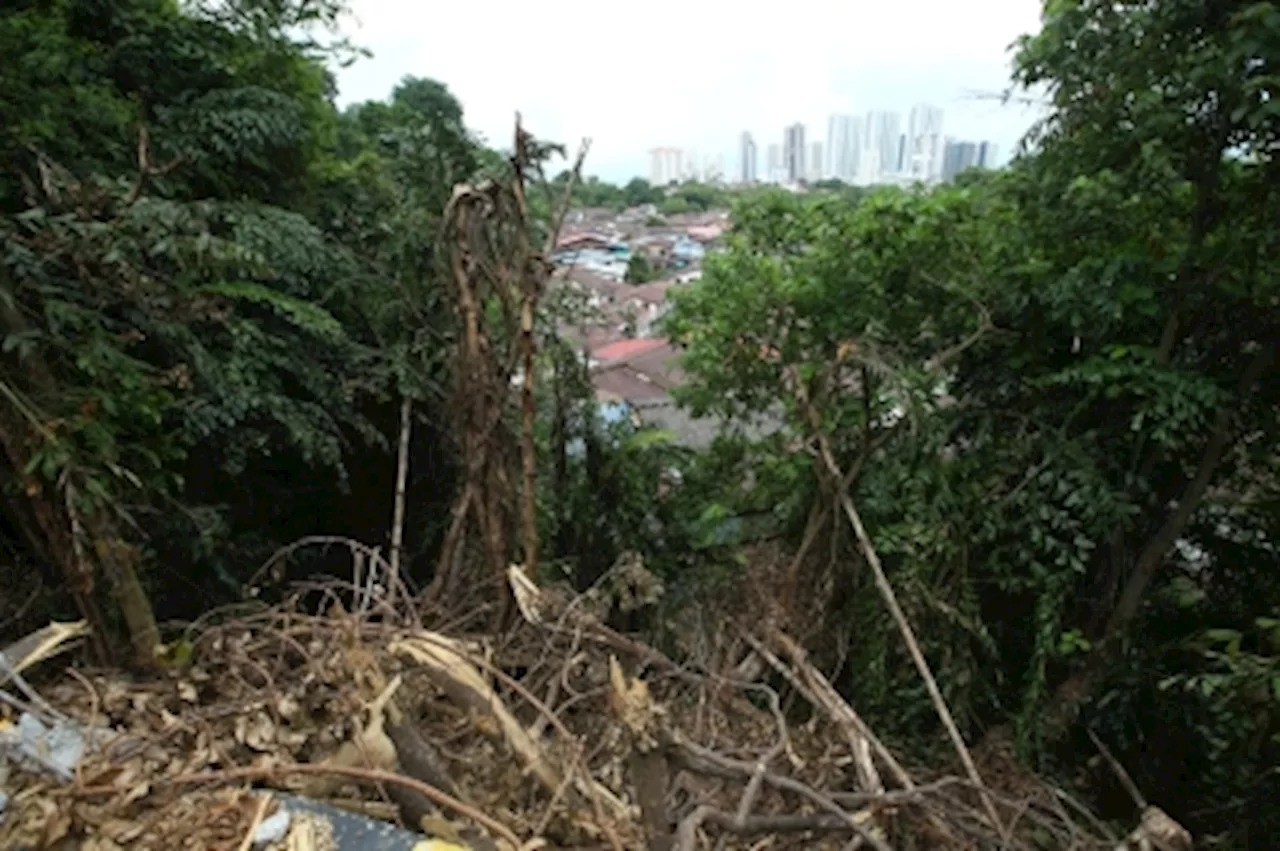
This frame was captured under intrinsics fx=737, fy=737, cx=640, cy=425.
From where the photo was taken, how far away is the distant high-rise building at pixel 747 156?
4341 centimetres

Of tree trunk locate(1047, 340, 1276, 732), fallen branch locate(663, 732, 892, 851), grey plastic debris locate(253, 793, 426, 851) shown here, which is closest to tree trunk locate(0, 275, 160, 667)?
grey plastic debris locate(253, 793, 426, 851)

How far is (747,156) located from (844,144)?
15.9 meters

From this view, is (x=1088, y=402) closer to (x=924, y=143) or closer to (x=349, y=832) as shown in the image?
(x=349, y=832)

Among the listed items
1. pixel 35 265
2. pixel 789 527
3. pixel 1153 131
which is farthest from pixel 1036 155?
pixel 35 265

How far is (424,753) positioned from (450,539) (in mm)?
1695

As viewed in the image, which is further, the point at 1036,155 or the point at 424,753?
the point at 1036,155

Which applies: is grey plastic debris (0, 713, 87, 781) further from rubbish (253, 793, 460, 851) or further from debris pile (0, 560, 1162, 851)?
rubbish (253, 793, 460, 851)

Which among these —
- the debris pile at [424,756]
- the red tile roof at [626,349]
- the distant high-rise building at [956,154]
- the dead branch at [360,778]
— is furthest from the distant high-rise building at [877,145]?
the dead branch at [360,778]

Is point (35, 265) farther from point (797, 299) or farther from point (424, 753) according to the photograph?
point (797, 299)

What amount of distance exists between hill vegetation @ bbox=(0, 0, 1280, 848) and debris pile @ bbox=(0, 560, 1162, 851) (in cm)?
60

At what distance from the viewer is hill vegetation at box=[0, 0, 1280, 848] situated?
2.84 meters

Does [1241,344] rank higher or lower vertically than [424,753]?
higher

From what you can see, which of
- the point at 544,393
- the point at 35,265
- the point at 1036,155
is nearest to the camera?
the point at 35,265

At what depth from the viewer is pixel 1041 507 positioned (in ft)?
12.2
